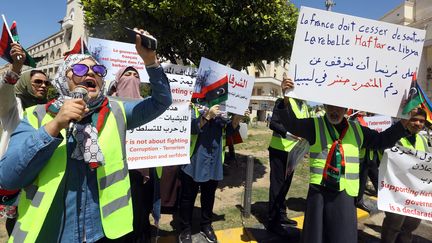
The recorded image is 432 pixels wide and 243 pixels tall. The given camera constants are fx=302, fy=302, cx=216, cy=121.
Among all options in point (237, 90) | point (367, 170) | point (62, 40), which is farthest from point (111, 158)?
point (62, 40)

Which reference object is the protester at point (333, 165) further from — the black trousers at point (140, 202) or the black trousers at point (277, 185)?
the black trousers at point (140, 202)

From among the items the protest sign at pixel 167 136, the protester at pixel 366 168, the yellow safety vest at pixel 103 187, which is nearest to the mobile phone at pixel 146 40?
the yellow safety vest at pixel 103 187

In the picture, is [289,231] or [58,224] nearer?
[58,224]

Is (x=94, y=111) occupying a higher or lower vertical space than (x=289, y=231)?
higher

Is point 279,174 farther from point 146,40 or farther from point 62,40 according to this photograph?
point 62,40

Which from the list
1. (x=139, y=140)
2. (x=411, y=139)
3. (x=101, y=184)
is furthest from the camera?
(x=411, y=139)

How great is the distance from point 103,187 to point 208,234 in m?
2.25

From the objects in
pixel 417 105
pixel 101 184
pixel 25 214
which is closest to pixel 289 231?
pixel 417 105

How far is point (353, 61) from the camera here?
2.77 meters

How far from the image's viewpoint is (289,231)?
4.18 meters

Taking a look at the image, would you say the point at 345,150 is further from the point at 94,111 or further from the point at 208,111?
the point at 94,111

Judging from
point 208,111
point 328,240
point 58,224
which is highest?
point 208,111

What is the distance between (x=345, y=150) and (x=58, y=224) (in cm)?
237

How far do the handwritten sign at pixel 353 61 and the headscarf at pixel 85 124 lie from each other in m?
1.64
